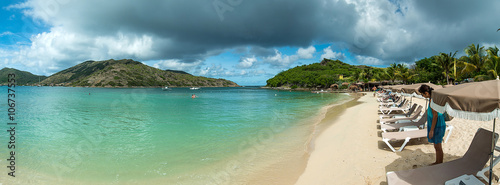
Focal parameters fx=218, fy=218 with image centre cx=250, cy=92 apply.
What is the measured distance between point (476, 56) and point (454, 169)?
122ft

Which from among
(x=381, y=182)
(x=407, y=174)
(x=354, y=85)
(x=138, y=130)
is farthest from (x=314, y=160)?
(x=354, y=85)

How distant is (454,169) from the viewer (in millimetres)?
4117

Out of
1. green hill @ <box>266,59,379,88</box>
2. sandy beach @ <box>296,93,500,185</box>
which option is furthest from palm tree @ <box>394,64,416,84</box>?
sandy beach @ <box>296,93,500,185</box>

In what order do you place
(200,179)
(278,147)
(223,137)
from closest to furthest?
(200,179) < (278,147) < (223,137)

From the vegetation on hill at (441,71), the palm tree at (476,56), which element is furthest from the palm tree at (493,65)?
the palm tree at (476,56)

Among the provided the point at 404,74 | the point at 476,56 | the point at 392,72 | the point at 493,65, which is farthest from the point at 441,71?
the point at 493,65

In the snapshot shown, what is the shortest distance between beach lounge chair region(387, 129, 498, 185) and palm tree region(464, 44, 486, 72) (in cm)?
3605

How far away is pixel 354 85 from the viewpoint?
3009 inches

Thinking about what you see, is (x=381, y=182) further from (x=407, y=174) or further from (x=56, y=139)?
(x=56, y=139)

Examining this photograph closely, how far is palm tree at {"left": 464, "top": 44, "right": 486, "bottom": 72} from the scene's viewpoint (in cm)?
2956

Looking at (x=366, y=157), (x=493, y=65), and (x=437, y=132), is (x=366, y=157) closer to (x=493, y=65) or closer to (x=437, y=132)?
(x=437, y=132)

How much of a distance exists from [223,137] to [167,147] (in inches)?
106

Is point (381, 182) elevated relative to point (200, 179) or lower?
elevated

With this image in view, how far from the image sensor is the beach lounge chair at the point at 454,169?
3.93 meters
